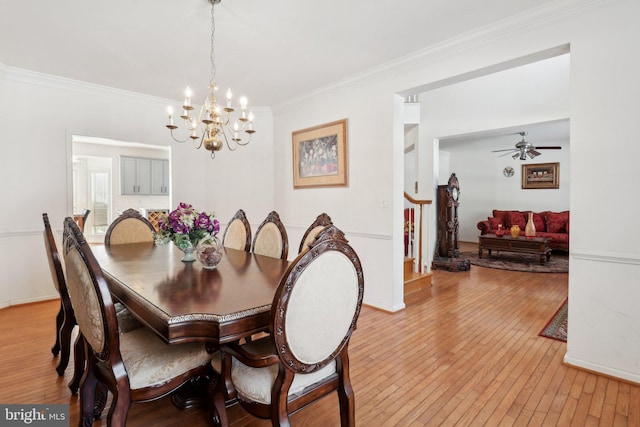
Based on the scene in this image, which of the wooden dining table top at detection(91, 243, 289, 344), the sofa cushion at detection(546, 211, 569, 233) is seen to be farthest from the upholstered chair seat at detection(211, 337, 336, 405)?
the sofa cushion at detection(546, 211, 569, 233)

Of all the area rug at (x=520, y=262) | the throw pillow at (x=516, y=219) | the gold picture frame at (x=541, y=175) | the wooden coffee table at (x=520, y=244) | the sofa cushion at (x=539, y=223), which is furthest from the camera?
the gold picture frame at (x=541, y=175)

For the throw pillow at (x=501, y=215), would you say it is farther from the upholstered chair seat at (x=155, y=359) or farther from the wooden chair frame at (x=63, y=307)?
the wooden chair frame at (x=63, y=307)

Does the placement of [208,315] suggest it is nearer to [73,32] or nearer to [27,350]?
[27,350]

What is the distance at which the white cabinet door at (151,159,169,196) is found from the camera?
8.25 meters

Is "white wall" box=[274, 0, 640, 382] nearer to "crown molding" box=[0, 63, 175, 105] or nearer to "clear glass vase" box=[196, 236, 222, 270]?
"clear glass vase" box=[196, 236, 222, 270]

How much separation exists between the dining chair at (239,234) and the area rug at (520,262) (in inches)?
181

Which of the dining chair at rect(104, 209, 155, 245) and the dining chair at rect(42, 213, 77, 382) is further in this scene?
the dining chair at rect(104, 209, 155, 245)

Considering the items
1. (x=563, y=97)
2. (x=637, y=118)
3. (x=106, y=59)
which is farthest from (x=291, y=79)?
(x=563, y=97)

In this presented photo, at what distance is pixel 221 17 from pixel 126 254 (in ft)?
6.32

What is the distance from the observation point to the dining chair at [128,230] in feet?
10.3

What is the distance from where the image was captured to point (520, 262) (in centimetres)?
607

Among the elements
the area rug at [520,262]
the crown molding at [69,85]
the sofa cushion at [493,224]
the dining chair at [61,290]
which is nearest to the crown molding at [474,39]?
the crown molding at [69,85]

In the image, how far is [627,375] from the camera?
2.02 meters

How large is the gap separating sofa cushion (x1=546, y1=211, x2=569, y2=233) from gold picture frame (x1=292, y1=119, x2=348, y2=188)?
588 cm
